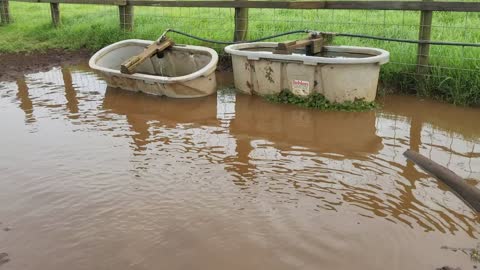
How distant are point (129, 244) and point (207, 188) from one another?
1004 mm

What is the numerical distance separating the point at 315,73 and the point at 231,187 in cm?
260

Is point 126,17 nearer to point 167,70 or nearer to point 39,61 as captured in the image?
point 39,61

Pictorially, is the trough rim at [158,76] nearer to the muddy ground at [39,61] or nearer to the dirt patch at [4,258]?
the muddy ground at [39,61]

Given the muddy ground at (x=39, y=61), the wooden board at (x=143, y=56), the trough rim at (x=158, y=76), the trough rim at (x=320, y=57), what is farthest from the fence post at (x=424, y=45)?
the wooden board at (x=143, y=56)

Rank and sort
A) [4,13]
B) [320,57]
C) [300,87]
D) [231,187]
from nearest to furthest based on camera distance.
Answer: [231,187] < [320,57] < [300,87] < [4,13]

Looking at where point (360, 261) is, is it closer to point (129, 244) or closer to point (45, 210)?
point (129, 244)

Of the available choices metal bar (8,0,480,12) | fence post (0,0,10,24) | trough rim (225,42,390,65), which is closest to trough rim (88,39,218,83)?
trough rim (225,42,390,65)

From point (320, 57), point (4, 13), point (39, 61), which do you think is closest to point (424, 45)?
point (320, 57)

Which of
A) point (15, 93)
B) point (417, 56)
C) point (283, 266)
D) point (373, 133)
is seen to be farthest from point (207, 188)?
point (15, 93)

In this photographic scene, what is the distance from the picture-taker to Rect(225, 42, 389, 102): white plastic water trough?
6.11 metres

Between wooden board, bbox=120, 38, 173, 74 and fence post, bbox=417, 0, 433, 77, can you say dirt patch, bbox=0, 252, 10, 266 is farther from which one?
fence post, bbox=417, 0, 433, 77

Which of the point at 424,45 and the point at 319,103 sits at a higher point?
the point at 424,45

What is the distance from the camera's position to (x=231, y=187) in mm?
4273

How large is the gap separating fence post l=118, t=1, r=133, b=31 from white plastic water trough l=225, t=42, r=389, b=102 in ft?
11.9
